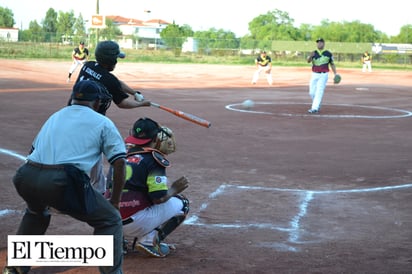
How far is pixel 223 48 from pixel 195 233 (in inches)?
2761

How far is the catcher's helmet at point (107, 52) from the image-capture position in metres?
7.07

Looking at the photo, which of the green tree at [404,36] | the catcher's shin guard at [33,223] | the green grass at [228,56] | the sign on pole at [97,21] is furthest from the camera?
the green tree at [404,36]

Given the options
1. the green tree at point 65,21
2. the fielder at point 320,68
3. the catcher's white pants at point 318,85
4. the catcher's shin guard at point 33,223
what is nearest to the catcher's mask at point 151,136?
the catcher's shin guard at point 33,223

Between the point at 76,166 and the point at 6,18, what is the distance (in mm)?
131365

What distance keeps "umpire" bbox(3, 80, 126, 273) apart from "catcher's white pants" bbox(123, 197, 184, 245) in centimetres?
99

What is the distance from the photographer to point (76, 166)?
4785 mm

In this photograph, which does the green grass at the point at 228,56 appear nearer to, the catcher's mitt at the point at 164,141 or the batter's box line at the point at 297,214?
the batter's box line at the point at 297,214

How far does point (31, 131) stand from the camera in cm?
1471

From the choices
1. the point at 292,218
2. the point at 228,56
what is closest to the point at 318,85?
the point at 292,218

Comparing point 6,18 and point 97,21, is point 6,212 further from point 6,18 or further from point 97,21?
point 6,18

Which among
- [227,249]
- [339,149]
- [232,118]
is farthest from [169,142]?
[232,118]

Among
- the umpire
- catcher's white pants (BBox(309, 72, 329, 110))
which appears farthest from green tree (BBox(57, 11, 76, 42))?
the umpire

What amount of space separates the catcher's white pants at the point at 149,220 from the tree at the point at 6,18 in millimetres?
126904

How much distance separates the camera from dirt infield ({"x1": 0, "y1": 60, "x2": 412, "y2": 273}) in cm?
633
